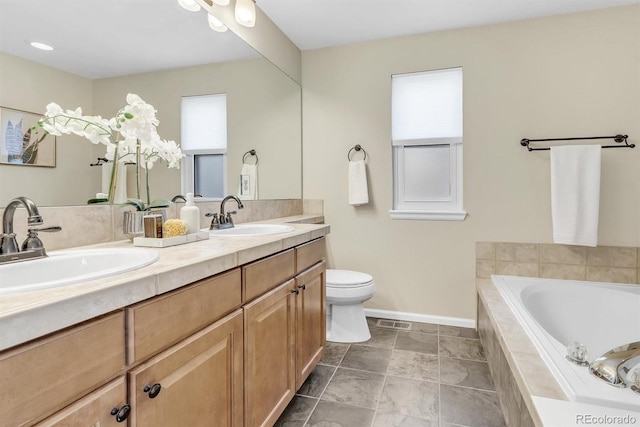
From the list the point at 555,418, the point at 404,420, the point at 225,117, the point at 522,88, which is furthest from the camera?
the point at 522,88

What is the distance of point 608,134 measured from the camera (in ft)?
7.73

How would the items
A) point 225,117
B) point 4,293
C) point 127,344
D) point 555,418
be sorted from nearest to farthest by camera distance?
point 4,293, point 127,344, point 555,418, point 225,117

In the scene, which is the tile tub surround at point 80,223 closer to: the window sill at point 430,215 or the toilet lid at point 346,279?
the toilet lid at point 346,279

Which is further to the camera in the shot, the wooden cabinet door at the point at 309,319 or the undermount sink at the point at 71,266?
the wooden cabinet door at the point at 309,319

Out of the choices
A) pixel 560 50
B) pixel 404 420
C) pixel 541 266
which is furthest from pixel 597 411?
pixel 560 50

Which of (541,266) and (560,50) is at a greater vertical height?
(560,50)

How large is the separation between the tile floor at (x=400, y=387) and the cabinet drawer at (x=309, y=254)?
2.24 feet

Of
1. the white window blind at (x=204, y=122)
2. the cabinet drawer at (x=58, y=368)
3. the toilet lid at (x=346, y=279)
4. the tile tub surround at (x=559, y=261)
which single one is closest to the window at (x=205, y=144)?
the white window blind at (x=204, y=122)

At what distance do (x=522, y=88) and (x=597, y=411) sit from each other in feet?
7.32

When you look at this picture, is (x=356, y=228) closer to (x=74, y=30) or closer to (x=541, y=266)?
(x=541, y=266)

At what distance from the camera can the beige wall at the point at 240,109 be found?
1545mm

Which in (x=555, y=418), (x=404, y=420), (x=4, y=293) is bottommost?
(x=404, y=420)

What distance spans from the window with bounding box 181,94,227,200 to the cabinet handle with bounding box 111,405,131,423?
121 cm

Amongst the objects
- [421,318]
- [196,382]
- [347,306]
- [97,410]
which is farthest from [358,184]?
[97,410]
